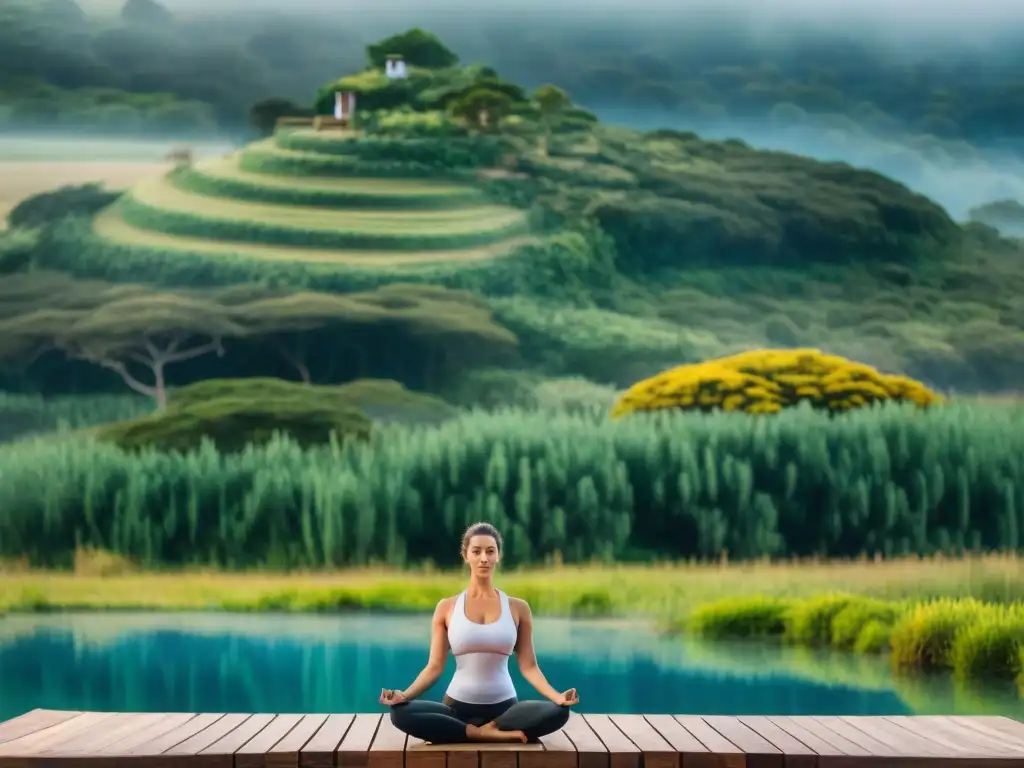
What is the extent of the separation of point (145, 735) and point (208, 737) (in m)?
0.21

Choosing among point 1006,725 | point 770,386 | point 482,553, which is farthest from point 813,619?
point 482,553

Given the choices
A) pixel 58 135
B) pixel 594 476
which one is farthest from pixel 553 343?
pixel 58 135

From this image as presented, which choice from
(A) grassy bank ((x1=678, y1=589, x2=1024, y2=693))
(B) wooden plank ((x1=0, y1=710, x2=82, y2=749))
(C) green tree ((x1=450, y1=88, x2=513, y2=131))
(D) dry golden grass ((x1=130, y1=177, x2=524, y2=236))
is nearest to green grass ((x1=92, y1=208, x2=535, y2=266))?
(D) dry golden grass ((x1=130, y1=177, x2=524, y2=236))

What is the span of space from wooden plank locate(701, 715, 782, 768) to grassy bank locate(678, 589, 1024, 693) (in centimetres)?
225

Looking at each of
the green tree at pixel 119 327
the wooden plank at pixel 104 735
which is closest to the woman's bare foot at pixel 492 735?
the wooden plank at pixel 104 735

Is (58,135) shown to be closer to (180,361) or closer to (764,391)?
(180,361)

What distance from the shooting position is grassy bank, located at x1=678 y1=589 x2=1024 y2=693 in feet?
21.8

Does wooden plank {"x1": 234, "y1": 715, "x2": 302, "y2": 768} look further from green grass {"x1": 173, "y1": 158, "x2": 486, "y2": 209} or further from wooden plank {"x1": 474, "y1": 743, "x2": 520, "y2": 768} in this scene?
green grass {"x1": 173, "y1": 158, "x2": 486, "y2": 209}

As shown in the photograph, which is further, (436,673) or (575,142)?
(575,142)

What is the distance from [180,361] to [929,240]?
158 inches

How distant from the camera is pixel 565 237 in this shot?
743 cm

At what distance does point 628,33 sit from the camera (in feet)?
24.8

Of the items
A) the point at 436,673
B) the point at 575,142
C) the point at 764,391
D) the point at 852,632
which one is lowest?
the point at 852,632

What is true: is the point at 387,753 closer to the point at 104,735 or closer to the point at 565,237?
the point at 104,735
